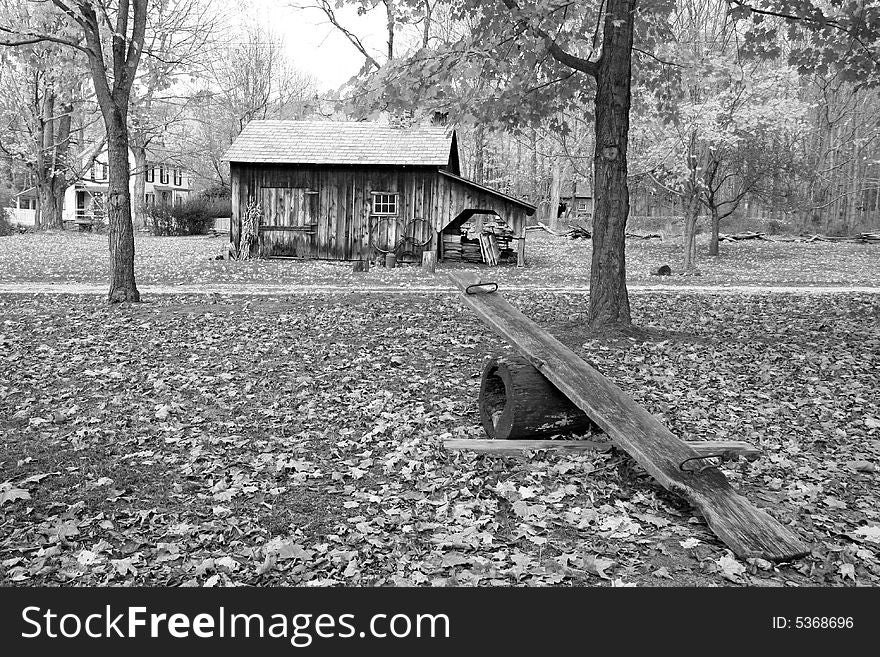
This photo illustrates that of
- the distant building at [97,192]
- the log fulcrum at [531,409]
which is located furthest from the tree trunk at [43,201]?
the log fulcrum at [531,409]

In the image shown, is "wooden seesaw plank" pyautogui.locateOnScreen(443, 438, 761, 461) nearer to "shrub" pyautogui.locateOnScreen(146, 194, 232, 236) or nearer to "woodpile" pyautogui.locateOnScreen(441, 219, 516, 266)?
"woodpile" pyautogui.locateOnScreen(441, 219, 516, 266)

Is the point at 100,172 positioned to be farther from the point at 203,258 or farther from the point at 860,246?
the point at 860,246

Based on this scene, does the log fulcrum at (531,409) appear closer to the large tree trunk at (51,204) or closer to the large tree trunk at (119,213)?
the large tree trunk at (119,213)

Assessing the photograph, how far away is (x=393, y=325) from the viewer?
12.0 metres

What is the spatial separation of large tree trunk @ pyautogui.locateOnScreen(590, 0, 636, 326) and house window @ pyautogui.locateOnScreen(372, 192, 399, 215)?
16635mm

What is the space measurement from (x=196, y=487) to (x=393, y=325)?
6.59m

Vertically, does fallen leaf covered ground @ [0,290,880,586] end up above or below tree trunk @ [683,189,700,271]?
below

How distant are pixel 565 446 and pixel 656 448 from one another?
115cm

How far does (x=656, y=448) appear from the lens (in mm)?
5082

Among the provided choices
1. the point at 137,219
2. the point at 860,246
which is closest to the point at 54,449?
the point at 860,246

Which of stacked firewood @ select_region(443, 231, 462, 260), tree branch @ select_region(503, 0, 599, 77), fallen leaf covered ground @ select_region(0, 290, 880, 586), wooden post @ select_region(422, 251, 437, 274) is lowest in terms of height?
fallen leaf covered ground @ select_region(0, 290, 880, 586)

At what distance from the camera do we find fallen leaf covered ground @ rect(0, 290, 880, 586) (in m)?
4.30

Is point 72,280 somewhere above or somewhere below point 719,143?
below

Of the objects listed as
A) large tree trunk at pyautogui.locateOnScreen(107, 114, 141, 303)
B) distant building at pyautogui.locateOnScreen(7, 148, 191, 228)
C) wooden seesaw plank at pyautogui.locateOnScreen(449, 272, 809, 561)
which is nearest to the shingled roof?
large tree trunk at pyautogui.locateOnScreen(107, 114, 141, 303)
